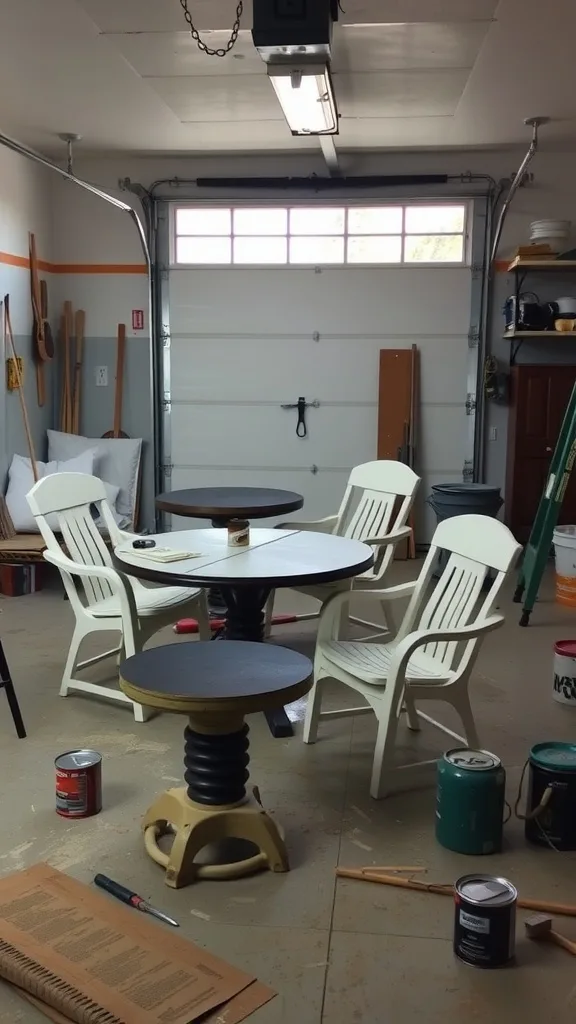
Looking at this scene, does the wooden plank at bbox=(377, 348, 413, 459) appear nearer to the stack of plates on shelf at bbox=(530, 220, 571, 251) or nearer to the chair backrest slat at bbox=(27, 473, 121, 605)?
the stack of plates on shelf at bbox=(530, 220, 571, 251)

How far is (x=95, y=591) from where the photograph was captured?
428cm

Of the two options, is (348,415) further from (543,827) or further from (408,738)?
(543,827)

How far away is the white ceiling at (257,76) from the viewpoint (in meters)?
4.47

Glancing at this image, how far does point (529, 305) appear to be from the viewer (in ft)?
22.7

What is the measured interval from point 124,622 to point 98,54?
3270 mm

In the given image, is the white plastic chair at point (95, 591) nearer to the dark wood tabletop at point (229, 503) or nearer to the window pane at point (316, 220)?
the dark wood tabletop at point (229, 503)

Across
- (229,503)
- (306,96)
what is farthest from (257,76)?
(229,503)

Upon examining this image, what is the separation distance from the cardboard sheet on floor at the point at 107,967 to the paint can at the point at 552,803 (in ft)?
3.53

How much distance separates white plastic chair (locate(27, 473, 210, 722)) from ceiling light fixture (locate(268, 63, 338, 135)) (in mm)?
2062

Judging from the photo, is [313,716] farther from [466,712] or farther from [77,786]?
[77,786]

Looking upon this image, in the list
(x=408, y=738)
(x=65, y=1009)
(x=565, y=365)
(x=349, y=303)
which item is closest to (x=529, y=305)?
(x=565, y=365)

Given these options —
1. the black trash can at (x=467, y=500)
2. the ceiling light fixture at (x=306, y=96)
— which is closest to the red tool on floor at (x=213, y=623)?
the black trash can at (x=467, y=500)

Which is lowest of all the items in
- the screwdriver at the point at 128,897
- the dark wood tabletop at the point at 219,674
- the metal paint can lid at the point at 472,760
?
the screwdriver at the point at 128,897

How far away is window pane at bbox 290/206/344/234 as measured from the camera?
7.50m
